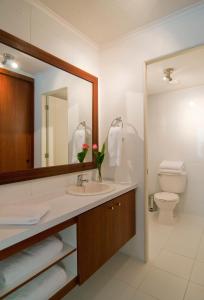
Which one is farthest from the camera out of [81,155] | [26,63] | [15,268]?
[81,155]

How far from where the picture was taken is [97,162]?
6.89ft

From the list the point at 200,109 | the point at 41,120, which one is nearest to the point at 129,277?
the point at 41,120

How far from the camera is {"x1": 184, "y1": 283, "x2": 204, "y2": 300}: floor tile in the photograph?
1.44 meters

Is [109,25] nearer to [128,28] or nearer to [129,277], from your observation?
[128,28]

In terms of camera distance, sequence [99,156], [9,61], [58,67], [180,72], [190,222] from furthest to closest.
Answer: [190,222], [180,72], [99,156], [58,67], [9,61]

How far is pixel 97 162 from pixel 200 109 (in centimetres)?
209

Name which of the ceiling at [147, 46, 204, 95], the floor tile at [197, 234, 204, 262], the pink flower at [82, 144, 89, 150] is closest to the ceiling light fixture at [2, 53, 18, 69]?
the pink flower at [82, 144, 89, 150]

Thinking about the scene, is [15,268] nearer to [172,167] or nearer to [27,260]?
[27,260]

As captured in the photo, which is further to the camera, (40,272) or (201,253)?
(201,253)

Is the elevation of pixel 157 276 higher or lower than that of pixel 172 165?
lower

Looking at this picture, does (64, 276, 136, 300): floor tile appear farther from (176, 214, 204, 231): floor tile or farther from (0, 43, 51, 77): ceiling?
(0, 43, 51, 77): ceiling

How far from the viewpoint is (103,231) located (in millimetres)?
1506

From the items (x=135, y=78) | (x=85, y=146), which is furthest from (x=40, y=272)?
(x=135, y=78)

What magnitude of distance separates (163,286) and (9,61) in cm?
219
